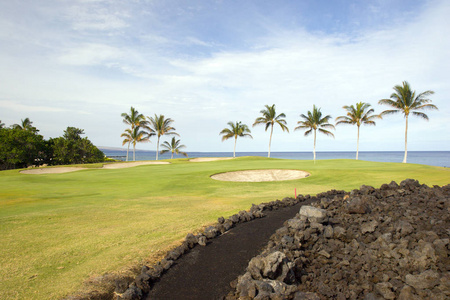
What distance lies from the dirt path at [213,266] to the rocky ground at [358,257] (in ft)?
1.42

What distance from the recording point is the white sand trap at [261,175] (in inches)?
942

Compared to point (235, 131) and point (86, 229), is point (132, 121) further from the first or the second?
point (86, 229)

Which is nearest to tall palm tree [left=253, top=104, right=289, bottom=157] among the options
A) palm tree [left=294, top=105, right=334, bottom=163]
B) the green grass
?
palm tree [left=294, top=105, right=334, bottom=163]

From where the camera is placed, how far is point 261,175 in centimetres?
2530

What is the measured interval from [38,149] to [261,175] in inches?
1802

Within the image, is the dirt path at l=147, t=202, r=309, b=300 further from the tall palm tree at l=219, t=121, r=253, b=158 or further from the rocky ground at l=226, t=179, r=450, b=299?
the tall palm tree at l=219, t=121, r=253, b=158

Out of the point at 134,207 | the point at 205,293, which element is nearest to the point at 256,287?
the point at 205,293

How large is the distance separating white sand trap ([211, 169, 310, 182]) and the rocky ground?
15.6 meters

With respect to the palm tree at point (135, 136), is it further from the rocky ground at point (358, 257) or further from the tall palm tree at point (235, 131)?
the rocky ground at point (358, 257)

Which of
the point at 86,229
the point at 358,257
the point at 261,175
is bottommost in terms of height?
the point at 86,229

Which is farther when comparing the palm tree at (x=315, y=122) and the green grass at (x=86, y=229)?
the palm tree at (x=315, y=122)

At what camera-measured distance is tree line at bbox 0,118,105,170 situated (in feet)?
149

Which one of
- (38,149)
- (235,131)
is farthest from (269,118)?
(38,149)

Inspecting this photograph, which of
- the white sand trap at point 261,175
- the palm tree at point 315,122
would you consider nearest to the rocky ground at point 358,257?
the white sand trap at point 261,175
